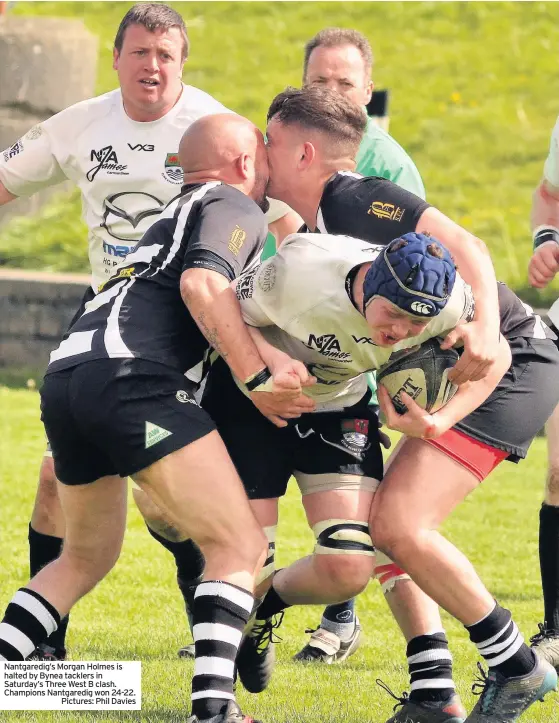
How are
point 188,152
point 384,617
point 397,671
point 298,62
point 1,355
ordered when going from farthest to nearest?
point 298,62 < point 1,355 < point 384,617 < point 397,671 < point 188,152

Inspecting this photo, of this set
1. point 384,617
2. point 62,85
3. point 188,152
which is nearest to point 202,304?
point 188,152

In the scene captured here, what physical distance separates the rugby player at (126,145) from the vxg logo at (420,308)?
2.30 meters

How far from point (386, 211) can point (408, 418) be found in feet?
2.40

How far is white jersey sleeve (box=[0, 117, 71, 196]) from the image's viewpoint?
614cm

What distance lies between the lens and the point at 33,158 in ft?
20.1

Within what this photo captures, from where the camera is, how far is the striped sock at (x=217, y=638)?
4.17 meters

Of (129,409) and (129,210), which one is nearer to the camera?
(129,409)

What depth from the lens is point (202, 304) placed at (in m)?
4.24

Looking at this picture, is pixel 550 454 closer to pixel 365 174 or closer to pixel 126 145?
pixel 365 174

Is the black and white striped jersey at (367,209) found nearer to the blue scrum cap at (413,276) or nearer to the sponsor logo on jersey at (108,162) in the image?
the blue scrum cap at (413,276)

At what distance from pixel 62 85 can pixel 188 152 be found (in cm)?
1069

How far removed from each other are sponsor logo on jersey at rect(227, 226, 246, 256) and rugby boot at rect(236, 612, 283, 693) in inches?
61.8

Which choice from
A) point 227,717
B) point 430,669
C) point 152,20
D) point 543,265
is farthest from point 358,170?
point 227,717

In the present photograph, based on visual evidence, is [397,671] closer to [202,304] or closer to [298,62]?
[202,304]
